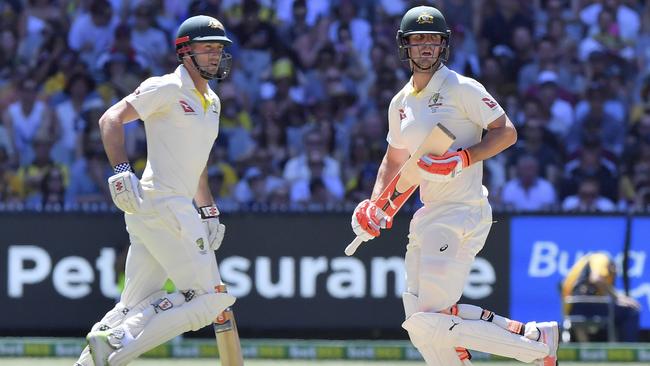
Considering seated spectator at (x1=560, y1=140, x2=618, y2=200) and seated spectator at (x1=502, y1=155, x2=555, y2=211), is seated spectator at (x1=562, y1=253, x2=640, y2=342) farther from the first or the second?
seated spectator at (x1=560, y1=140, x2=618, y2=200)

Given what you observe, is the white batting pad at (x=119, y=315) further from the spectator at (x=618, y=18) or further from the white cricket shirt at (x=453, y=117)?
the spectator at (x=618, y=18)

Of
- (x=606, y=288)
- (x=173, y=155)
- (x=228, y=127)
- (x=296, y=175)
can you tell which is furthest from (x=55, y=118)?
(x=173, y=155)

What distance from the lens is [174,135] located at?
20.8 ft

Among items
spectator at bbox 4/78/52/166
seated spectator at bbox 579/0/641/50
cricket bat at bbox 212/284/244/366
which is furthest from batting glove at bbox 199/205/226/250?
seated spectator at bbox 579/0/641/50

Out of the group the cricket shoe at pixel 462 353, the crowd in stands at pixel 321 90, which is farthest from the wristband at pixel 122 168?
the crowd in stands at pixel 321 90

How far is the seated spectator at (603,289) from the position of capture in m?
9.26

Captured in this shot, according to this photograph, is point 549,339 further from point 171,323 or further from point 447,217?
point 171,323

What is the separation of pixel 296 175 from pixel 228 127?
0.90 metres

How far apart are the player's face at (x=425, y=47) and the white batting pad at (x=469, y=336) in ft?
3.52

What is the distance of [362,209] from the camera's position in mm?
6172

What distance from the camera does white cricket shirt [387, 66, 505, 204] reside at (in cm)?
605

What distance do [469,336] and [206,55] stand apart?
5.67 feet

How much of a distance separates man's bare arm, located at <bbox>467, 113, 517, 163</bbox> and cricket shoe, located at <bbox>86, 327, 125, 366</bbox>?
1671 mm

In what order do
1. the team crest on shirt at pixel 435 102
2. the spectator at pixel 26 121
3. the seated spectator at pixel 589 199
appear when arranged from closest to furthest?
the team crest on shirt at pixel 435 102, the seated spectator at pixel 589 199, the spectator at pixel 26 121
